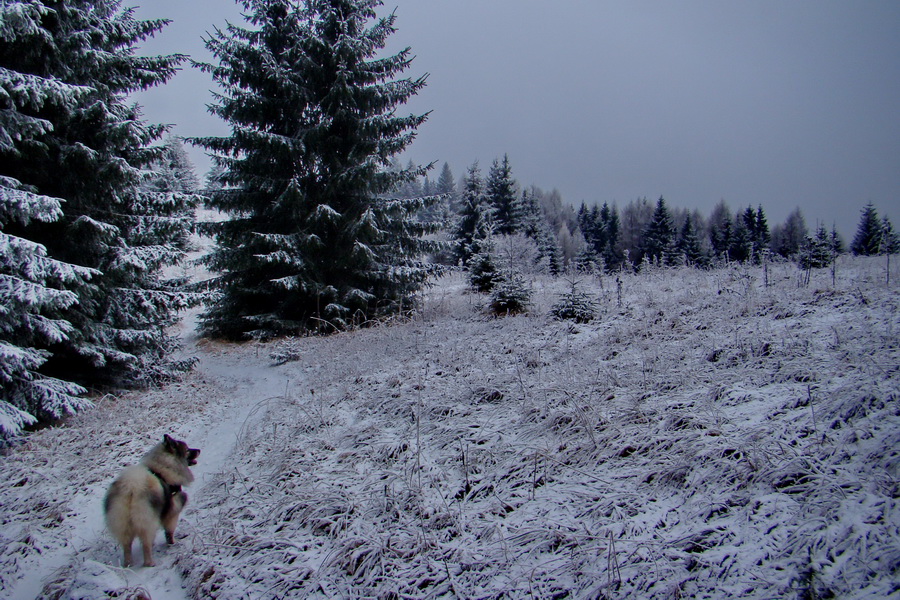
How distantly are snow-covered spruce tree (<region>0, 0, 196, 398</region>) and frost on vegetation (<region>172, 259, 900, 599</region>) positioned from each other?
12.7 ft

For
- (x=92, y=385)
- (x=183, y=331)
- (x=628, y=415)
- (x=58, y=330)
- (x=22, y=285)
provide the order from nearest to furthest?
1. (x=628, y=415)
2. (x=22, y=285)
3. (x=58, y=330)
4. (x=92, y=385)
5. (x=183, y=331)

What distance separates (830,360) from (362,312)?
10.3 metres

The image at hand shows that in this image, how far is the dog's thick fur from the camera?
11.0 ft

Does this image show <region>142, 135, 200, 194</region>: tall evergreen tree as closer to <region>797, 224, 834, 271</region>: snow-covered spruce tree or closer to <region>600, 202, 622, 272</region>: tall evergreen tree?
<region>797, 224, 834, 271</region>: snow-covered spruce tree

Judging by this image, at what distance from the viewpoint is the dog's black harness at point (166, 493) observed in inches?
144

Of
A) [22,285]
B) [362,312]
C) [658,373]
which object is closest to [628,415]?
[658,373]

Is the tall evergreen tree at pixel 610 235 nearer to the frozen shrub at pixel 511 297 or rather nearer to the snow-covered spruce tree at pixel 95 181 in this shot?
the frozen shrub at pixel 511 297

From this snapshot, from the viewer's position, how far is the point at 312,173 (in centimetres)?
1249

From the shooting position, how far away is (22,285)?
16.5ft

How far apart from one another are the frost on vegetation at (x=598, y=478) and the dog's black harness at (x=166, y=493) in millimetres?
423

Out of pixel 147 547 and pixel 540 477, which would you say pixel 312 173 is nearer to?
pixel 147 547

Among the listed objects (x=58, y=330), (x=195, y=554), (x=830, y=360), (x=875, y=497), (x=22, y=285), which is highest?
(x=22, y=285)

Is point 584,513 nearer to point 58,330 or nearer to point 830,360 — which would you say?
point 830,360

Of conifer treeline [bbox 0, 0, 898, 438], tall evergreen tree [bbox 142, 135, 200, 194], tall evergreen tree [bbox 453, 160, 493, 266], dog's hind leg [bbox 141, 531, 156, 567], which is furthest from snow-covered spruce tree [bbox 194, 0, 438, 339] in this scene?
tall evergreen tree [bbox 453, 160, 493, 266]
